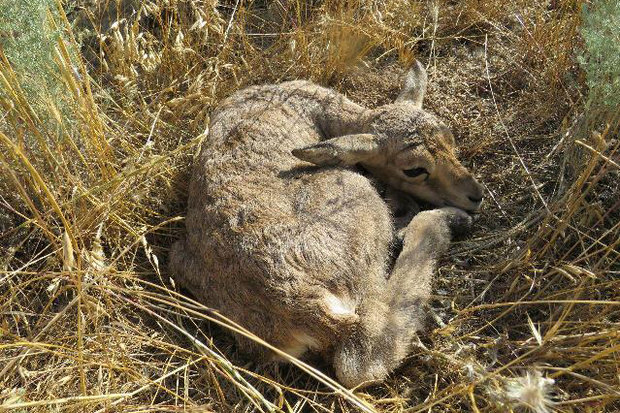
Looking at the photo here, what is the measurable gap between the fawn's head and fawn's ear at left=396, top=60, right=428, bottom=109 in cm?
29

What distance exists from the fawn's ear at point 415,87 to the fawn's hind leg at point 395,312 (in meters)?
1.28

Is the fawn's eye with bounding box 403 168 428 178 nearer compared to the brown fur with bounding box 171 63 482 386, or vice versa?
the brown fur with bounding box 171 63 482 386

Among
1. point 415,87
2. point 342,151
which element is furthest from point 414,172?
point 415,87

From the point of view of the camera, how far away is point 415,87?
17.0 ft

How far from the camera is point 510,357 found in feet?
11.8

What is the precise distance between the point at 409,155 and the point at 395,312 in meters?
1.34

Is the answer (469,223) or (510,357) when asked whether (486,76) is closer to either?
(469,223)

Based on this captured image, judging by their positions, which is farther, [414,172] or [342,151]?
[414,172]

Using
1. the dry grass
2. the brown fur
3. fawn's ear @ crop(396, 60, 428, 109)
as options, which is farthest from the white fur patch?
fawn's ear @ crop(396, 60, 428, 109)

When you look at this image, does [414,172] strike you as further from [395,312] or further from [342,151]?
[395,312]

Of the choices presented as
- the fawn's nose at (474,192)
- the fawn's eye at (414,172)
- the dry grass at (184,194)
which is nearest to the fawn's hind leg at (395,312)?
the dry grass at (184,194)

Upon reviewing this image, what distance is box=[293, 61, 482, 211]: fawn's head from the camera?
178 inches

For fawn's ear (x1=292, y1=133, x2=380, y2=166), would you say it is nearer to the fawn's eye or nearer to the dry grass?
the fawn's eye

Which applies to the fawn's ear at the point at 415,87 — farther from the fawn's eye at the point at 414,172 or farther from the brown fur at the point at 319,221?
the fawn's eye at the point at 414,172
